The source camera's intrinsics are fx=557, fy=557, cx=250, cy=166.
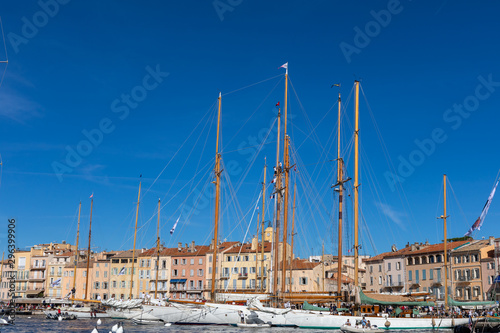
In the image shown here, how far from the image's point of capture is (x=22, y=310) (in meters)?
102

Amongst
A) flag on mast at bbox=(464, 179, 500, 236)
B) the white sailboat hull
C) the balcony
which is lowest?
the white sailboat hull

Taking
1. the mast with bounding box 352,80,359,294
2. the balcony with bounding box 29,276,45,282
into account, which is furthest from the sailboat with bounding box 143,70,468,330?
the balcony with bounding box 29,276,45,282

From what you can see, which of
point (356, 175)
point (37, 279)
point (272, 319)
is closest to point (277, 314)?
point (272, 319)

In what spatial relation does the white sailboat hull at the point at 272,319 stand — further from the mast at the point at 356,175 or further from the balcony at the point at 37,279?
the balcony at the point at 37,279

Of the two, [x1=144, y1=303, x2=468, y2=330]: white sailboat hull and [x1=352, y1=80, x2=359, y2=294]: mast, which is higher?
[x1=352, y1=80, x2=359, y2=294]: mast

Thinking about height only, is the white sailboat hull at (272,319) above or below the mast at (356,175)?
below

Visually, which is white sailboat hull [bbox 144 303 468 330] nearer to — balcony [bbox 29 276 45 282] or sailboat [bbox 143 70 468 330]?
sailboat [bbox 143 70 468 330]

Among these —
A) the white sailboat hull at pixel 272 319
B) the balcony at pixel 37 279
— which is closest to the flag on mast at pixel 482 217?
the white sailboat hull at pixel 272 319

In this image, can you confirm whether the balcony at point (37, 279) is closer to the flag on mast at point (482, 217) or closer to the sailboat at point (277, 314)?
the sailboat at point (277, 314)

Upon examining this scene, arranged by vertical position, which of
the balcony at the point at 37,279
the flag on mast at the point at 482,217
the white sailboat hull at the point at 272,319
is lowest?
the white sailboat hull at the point at 272,319

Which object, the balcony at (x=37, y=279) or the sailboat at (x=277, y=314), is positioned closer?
the sailboat at (x=277, y=314)

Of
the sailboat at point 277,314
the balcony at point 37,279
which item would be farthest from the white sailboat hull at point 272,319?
the balcony at point 37,279

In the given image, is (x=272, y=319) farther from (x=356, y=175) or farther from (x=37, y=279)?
(x=37, y=279)

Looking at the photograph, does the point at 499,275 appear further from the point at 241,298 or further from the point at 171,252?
the point at 171,252
